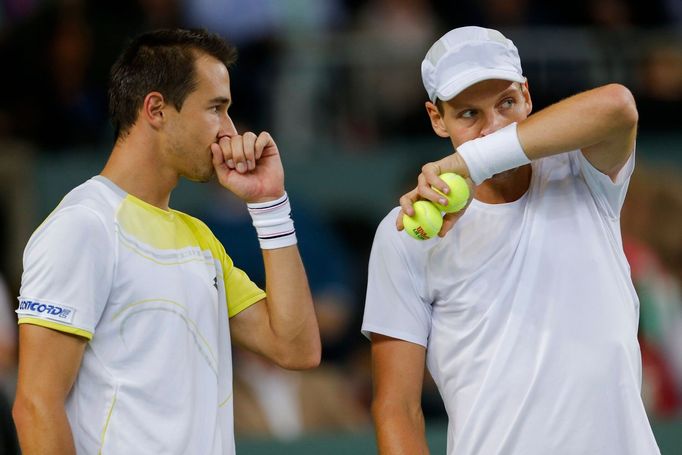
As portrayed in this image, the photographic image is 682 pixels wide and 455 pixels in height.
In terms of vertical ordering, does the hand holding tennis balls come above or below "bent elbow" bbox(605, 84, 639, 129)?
below

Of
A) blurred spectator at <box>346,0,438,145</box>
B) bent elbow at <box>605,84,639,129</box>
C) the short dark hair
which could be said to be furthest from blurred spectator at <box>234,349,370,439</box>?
bent elbow at <box>605,84,639,129</box>

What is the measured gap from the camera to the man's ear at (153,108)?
4211 millimetres

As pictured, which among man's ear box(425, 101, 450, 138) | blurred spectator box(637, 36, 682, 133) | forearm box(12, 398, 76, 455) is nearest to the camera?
forearm box(12, 398, 76, 455)

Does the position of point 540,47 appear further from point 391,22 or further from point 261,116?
point 261,116

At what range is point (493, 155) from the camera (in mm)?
3951

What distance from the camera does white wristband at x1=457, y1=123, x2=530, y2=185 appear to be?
3.95 m

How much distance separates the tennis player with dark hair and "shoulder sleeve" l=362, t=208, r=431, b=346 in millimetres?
252

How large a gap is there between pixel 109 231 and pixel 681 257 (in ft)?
18.2

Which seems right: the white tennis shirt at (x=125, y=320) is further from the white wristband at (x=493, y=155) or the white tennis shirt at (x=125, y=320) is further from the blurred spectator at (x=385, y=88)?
the blurred spectator at (x=385, y=88)

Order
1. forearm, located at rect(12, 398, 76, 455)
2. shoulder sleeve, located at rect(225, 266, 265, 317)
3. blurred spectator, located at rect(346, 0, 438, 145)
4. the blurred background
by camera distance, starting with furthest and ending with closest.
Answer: blurred spectator, located at rect(346, 0, 438, 145) → the blurred background → shoulder sleeve, located at rect(225, 266, 265, 317) → forearm, located at rect(12, 398, 76, 455)

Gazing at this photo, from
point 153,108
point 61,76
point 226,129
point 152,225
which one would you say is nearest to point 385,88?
point 61,76

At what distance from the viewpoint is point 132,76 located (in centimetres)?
425

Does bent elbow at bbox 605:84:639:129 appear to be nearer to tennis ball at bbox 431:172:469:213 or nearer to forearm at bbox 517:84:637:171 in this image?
forearm at bbox 517:84:637:171

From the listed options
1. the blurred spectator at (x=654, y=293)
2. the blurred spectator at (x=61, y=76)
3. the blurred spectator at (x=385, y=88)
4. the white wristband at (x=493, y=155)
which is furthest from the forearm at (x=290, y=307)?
the blurred spectator at (x=385, y=88)
